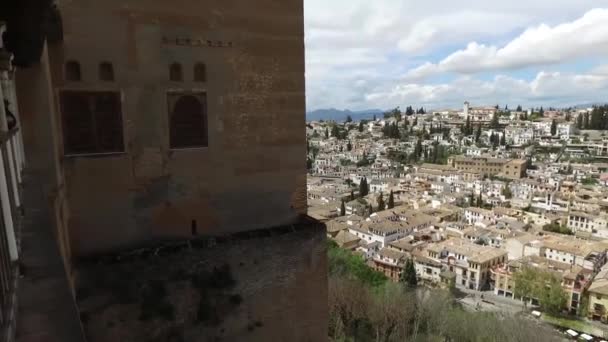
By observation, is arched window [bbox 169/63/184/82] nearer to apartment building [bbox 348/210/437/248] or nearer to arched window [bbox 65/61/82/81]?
arched window [bbox 65/61/82/81]

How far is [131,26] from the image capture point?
4.11 meters

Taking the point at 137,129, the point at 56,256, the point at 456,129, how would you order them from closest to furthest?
1. the point at 56,256
2. the point at 137,129
3. the point at 456,129

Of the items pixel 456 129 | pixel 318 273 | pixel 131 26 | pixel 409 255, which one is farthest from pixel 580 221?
pixel 456 129

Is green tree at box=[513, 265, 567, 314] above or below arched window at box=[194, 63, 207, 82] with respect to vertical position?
below

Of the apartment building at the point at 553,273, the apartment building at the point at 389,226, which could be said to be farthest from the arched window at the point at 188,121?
the apartment building at the point at 389,226

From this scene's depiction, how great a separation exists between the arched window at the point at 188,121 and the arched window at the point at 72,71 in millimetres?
819

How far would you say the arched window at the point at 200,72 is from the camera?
4512 mm

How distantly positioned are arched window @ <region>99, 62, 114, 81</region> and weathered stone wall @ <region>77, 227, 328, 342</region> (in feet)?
5.19

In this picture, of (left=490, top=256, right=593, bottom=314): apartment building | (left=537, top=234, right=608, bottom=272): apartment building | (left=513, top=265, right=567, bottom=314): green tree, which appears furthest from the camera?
(left=537, top=234, right=608, bottom=272): apartment building

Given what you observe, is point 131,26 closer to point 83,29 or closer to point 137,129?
point 83,29

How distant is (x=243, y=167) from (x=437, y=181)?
48.0 meters

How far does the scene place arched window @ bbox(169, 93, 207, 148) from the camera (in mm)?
4453

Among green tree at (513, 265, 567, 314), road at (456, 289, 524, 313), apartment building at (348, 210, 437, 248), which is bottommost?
road at (456, 289, 524, 313)

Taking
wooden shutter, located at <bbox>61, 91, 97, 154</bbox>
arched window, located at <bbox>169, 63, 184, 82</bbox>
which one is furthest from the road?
wooden shutter, located at <bbox>61, 91, 97, 154</bbox>
